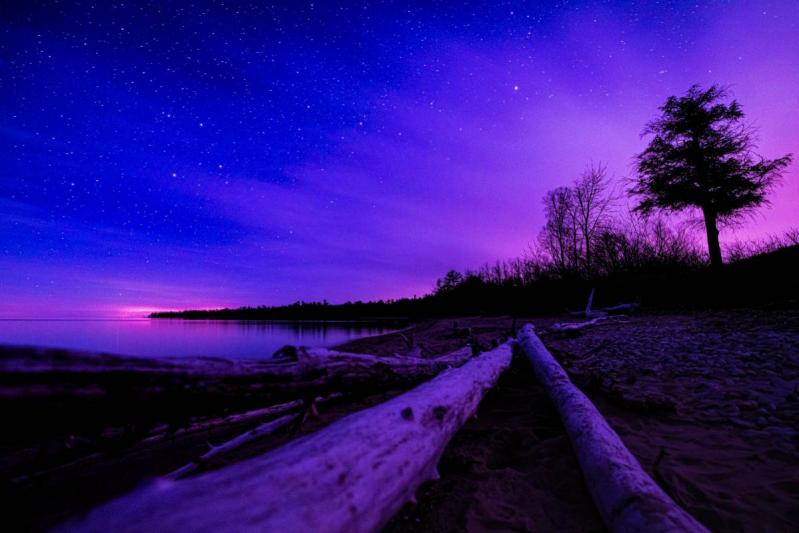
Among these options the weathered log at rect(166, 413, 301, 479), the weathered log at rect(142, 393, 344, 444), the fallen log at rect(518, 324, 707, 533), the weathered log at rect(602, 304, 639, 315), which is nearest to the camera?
the fallen log at rect(518, 324, 707, 533)

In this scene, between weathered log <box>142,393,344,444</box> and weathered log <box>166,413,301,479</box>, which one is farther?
weathered log <box>142,393,344,444</box>

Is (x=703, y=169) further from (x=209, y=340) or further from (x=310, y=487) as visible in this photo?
(x=209, y=340)

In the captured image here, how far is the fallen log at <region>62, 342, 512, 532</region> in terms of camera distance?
934 millimetres

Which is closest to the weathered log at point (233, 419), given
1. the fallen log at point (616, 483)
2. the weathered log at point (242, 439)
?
the weathered log at point (242, 439)

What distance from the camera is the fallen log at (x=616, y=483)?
1.43 meters

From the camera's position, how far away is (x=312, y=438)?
1503 mm

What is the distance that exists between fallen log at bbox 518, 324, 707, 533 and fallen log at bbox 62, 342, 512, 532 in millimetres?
961

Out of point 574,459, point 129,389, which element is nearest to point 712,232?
point 574,459

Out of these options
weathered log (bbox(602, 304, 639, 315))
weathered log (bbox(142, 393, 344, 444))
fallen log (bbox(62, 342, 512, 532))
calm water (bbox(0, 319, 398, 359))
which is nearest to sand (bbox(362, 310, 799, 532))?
fallen log (bbox(62, 342, 512, 532))

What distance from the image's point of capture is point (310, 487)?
1179mm

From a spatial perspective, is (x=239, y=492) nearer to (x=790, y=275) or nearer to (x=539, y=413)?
(x=539, y=413)

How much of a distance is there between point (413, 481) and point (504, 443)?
1.60 m

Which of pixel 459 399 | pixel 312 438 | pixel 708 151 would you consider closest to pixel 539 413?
pixel 459 399

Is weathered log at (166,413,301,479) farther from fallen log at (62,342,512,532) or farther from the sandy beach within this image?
fallen log at (62,342,512,532)
